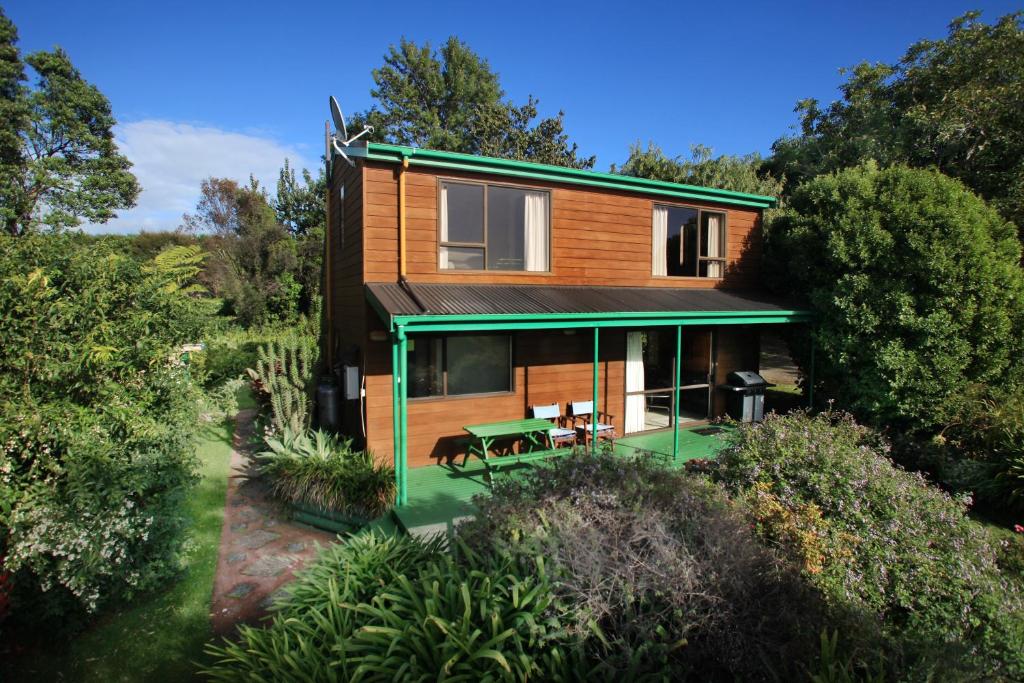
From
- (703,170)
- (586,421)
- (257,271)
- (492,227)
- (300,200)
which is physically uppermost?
(703,170)

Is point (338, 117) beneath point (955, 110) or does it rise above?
beneath

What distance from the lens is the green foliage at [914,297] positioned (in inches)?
323

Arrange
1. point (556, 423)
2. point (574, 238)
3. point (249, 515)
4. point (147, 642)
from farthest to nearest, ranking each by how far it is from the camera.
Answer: point (574, 238) → point (556, 423) → point (249, 515) → point (147, 642)

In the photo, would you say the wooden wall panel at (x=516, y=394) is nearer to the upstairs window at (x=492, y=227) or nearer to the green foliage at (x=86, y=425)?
the upstairs window at (x=492, y=227)

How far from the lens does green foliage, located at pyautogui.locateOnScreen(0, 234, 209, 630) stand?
379 centimetres

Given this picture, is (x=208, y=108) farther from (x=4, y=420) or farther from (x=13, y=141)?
(x=13, y=141)

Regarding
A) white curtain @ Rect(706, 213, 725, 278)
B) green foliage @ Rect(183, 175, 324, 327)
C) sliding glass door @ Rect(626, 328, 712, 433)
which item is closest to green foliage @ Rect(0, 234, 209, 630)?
sliding glass door @ Rect(626, 328, 712, 433)

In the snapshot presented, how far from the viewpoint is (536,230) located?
29.4 ft

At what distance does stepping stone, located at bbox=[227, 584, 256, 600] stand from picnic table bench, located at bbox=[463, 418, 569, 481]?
3151 mm

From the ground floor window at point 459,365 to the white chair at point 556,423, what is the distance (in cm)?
67

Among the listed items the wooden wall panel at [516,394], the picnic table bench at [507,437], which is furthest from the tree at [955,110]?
the picnic table bench at [507,437]

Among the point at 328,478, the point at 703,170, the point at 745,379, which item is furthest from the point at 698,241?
the point at 703,170

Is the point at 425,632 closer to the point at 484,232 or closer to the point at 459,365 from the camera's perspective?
the point at 459,365

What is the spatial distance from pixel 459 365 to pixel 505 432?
56.1 inches
